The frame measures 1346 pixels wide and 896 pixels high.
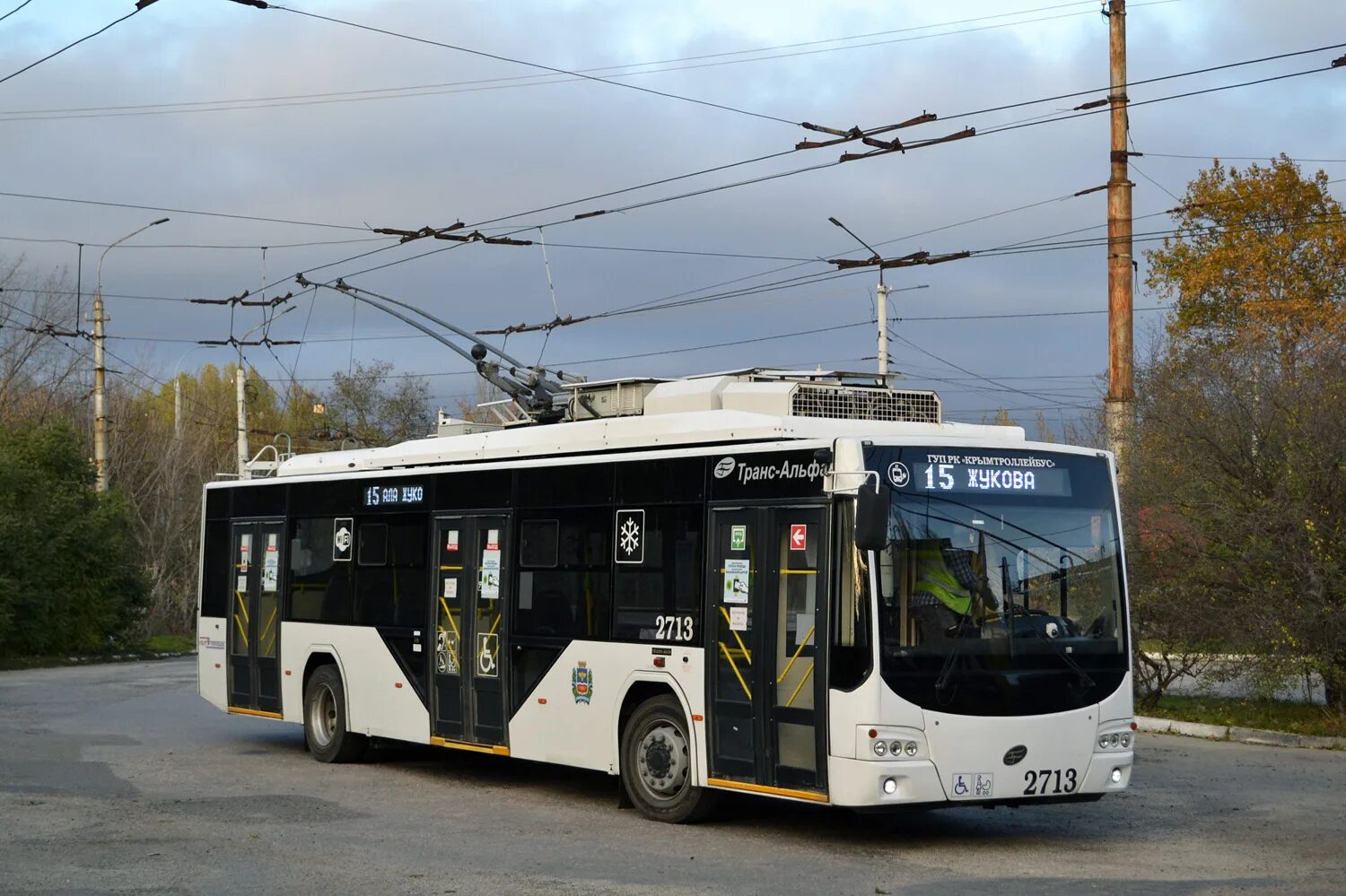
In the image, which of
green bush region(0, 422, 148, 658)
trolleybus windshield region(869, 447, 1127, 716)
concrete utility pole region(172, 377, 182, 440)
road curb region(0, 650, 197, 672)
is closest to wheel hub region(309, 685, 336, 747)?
Answer: trolleybus windshield region(869, 447, 1127, 716)

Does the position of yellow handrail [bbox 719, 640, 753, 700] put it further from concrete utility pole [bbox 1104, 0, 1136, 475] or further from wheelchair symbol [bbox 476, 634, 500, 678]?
concrete utility pole [bbox 1104, 0, 1136, 475]

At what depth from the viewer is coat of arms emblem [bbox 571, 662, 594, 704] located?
12922 millimetres

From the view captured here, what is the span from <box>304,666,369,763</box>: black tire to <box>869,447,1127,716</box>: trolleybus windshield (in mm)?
7331

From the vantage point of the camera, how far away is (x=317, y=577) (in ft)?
55.4

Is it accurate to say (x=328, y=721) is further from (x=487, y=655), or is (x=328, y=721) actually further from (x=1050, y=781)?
(x=1050, y=781)

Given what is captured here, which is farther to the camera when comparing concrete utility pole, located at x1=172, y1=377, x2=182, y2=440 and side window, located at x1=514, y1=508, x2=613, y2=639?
concrete utility pole, located at x1=172, y1=377, x2=182, y2=440

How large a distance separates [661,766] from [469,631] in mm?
2893

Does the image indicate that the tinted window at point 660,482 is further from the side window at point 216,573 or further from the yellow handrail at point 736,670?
the side window at point 216,573

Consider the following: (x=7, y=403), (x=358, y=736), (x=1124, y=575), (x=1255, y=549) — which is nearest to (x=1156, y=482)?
(x=1255, y=549)

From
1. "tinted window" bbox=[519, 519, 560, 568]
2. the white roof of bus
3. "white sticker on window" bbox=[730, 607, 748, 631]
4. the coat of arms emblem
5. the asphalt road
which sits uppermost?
the white roof of bus

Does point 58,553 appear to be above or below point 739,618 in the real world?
above

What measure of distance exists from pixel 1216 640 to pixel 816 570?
9359 mm

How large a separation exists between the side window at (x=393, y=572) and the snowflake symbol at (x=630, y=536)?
2.96 meters

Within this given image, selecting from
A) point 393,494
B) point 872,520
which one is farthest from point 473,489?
point 872,520
